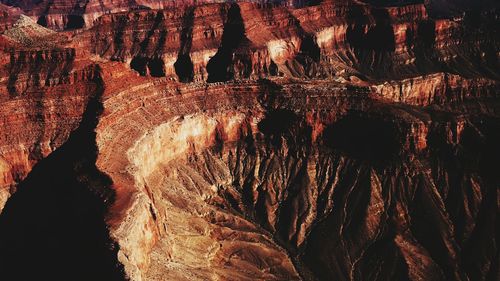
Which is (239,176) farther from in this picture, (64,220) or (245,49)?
(245,49)

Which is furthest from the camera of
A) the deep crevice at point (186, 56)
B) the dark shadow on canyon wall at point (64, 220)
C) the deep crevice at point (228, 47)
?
the deep crevice at point (186, 56)

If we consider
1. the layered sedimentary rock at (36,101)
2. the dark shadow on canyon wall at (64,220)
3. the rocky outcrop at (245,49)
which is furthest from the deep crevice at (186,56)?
the dark shadow on canyon wall at (64,220)

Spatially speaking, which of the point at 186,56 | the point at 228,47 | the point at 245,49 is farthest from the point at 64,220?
the point at 228,47

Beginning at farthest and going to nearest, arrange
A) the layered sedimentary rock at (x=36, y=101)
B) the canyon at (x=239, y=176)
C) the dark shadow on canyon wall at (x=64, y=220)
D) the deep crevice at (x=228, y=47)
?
the deep crevice at (x=228, y=47) < the layered sedimentary rock at (x=36, y=101) < the canyon at (x=239, y=176) < the dark shadow on canyon wall at (x=64, y=220)

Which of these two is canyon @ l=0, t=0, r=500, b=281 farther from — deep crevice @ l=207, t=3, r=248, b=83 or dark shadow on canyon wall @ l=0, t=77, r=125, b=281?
deep crevice @ l=207, t=3, r=248, b=83

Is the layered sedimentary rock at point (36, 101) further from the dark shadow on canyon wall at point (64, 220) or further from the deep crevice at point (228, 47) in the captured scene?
the deep crevice at point (228, 47)

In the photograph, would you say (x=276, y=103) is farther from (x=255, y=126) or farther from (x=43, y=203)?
(x=43, y=203)
